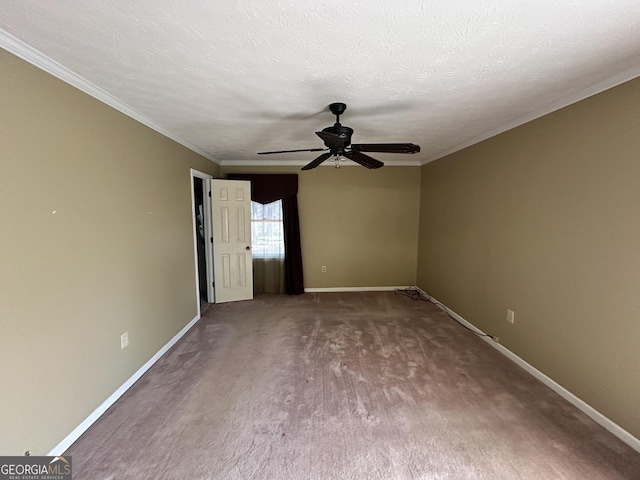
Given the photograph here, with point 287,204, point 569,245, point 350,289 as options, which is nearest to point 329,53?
point 569,245

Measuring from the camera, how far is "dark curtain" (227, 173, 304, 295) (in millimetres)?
4652

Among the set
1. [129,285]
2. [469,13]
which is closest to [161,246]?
[129,285]

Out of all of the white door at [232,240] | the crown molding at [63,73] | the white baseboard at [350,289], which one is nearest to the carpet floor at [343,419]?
the white door at [232,240]

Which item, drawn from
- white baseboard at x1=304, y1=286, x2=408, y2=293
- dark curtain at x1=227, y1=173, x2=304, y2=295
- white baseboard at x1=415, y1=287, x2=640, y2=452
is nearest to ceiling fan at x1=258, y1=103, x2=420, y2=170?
white baseboard at x1=415, y1=287, x2=640, y2=452

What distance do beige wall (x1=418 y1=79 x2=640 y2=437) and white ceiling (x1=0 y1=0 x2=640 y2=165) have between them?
30cm

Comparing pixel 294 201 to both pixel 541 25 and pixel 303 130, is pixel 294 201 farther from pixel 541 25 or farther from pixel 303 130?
pixel 541 25

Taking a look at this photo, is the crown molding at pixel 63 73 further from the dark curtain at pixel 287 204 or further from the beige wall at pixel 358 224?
the beige wall at pixel 358 224

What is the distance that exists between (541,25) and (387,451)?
93.7 inches

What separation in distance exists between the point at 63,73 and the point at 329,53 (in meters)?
1.58

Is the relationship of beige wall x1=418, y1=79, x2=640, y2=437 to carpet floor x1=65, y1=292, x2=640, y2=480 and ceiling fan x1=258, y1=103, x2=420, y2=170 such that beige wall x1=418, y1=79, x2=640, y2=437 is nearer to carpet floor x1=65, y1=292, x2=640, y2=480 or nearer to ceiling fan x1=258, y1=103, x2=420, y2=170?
carpet floor x1=65, y1=292, x2=640, y2=480

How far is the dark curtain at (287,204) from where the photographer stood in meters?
4.65

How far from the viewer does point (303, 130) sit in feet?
9.45

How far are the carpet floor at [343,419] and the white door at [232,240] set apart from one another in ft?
4.42

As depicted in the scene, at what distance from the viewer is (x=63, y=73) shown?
164 centimetres
